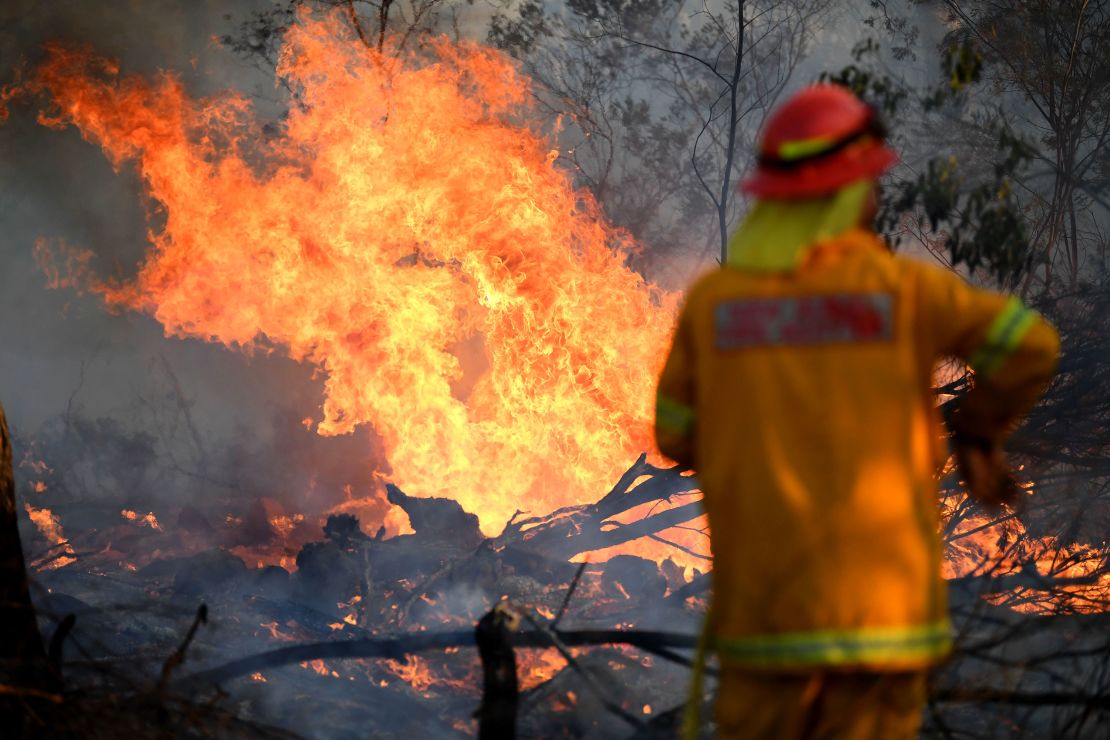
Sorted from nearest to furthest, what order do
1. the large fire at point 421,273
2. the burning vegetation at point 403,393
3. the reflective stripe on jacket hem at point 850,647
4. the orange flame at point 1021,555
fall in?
1. the reflective stripe on jacket hem at point 850,647
2. the orange flame at point 1021,555
3. the burning vegetation at point 403,393
4. the large fire at point 421,273

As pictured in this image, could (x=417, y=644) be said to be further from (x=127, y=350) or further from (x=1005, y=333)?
(x=127, y=350)

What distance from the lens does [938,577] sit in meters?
2.00

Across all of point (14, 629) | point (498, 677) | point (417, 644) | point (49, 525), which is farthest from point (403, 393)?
point (498, 677)

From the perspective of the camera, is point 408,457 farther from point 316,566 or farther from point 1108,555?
point 1108,555

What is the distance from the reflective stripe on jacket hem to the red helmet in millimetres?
914

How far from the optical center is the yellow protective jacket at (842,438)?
75.5 inches

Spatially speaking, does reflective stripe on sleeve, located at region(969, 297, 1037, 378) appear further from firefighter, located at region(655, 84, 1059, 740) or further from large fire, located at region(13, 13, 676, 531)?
large fire, located at region(13, 13, 676, 531)

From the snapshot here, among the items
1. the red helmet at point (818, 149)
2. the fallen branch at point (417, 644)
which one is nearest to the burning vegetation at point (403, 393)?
the fallen branch at point (417, 644)

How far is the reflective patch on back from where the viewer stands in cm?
195

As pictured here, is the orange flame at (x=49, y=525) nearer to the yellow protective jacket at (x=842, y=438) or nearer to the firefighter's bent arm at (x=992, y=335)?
the yellow protective jacket at (x=842, y=438)

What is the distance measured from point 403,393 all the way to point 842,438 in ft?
26.1

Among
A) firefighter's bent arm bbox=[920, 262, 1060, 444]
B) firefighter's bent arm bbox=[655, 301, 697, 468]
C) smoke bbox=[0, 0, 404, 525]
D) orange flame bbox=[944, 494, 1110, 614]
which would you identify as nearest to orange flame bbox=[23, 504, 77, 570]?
smoke bbox=[0, 0, 404, 525]

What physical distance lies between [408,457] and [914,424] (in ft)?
26.8

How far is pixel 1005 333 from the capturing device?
1963mm
